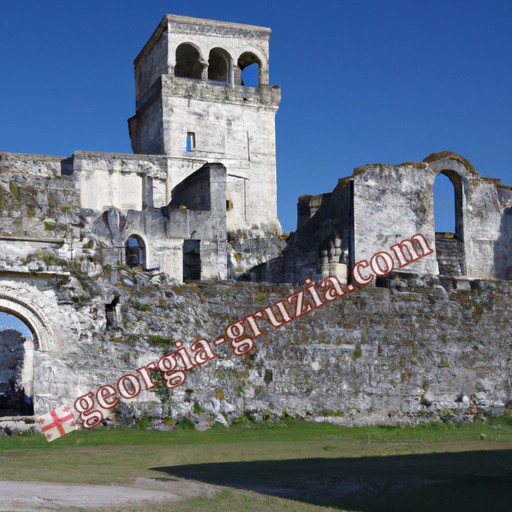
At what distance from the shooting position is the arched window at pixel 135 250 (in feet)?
109

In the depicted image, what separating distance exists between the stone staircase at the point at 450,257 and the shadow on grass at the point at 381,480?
17504mm

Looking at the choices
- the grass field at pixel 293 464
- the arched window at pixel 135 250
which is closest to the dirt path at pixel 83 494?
the grass field at pixel 293 464

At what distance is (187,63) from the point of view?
1866 inches

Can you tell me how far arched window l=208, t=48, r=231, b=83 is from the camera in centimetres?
4616

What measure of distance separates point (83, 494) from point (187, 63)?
38.4 m

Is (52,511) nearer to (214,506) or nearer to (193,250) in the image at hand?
(214,506)

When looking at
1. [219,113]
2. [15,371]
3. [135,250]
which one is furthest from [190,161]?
[15,371]

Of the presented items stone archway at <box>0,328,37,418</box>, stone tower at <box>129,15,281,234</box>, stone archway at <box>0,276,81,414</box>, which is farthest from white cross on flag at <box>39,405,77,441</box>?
stone tower at <box>129,15,281,234</box>

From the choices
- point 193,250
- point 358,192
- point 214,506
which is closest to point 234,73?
point 193,250

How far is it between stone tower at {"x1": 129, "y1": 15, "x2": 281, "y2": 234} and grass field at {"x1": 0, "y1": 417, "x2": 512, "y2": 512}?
2514cm

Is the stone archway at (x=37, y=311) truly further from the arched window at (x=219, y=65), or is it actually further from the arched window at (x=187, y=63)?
the arched window at (x=187, y=63)

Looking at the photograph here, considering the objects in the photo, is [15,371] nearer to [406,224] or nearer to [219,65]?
[406,224]

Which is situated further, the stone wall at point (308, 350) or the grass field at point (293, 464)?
the stone wall at point (308, 350)

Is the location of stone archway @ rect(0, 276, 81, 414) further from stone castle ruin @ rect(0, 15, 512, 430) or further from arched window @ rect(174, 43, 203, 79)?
arched window @ rect(174, 43, 203, 79)
